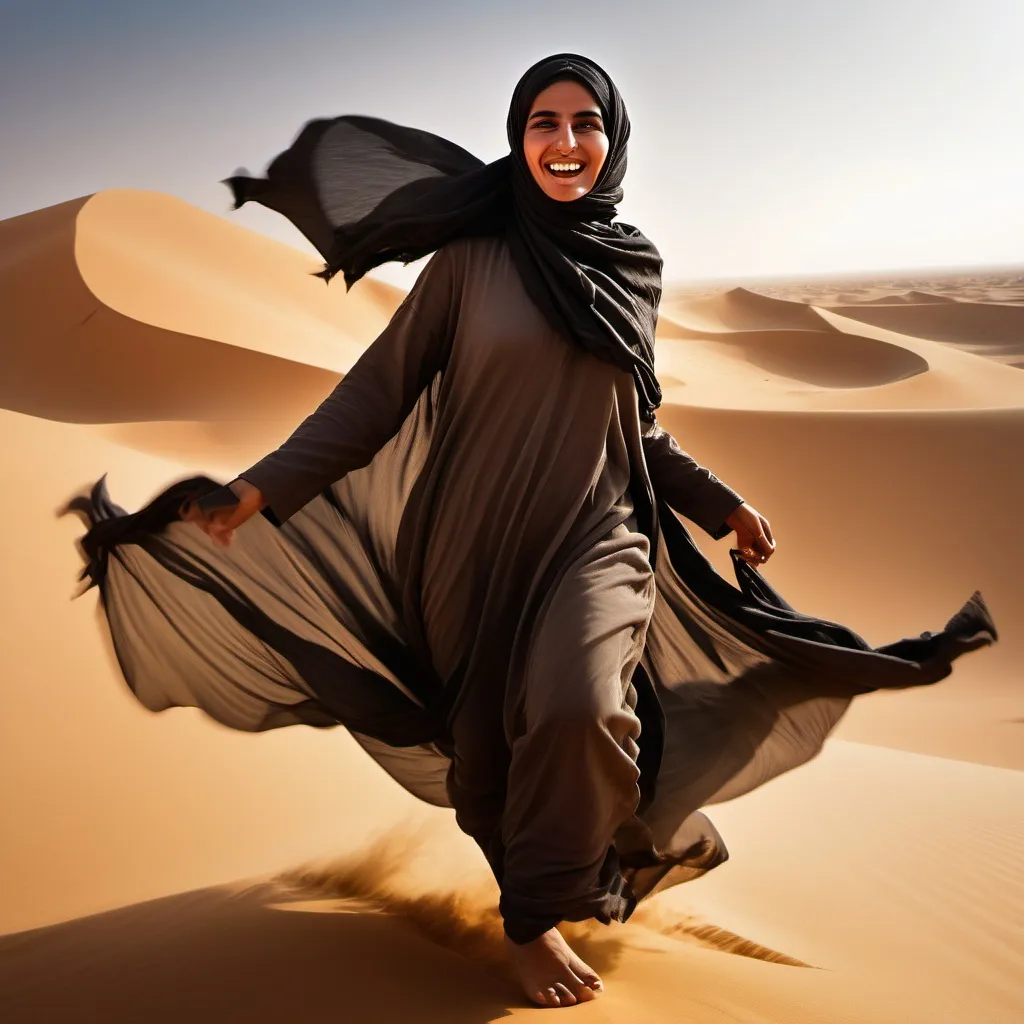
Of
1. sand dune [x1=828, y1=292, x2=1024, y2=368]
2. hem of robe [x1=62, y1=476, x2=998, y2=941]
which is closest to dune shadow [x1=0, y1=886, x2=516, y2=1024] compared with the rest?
hem of robe [x1=62, y1=476, x2=998, y2=941]

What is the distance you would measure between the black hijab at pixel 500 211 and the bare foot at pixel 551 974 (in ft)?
4.66

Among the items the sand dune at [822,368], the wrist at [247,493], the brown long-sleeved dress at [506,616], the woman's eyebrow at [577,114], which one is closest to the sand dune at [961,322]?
the sand dune at [822,368]

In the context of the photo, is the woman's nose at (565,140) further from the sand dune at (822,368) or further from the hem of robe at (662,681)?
the sand dune at (822,368)

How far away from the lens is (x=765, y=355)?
27047 mm

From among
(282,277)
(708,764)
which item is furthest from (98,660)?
(282,277)

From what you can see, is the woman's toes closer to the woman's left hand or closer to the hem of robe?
the hem of robe

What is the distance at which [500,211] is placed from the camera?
2787 millimetres

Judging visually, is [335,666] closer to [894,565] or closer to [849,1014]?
[849,1014]

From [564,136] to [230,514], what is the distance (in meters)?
1.26

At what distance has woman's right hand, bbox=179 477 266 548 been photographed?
2482mm

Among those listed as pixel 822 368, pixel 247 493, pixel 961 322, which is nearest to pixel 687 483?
pixel 247 493

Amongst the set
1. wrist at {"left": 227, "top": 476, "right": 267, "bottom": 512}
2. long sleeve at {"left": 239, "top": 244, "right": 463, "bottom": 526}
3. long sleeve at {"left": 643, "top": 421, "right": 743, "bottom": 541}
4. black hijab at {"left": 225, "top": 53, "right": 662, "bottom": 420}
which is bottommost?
long sleeve at {"left": 643, "top": 421, "right": 743, "bottom": 541}

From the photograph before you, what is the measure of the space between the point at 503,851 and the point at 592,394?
1.22m

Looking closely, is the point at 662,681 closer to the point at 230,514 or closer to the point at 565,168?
the point at 230,514
